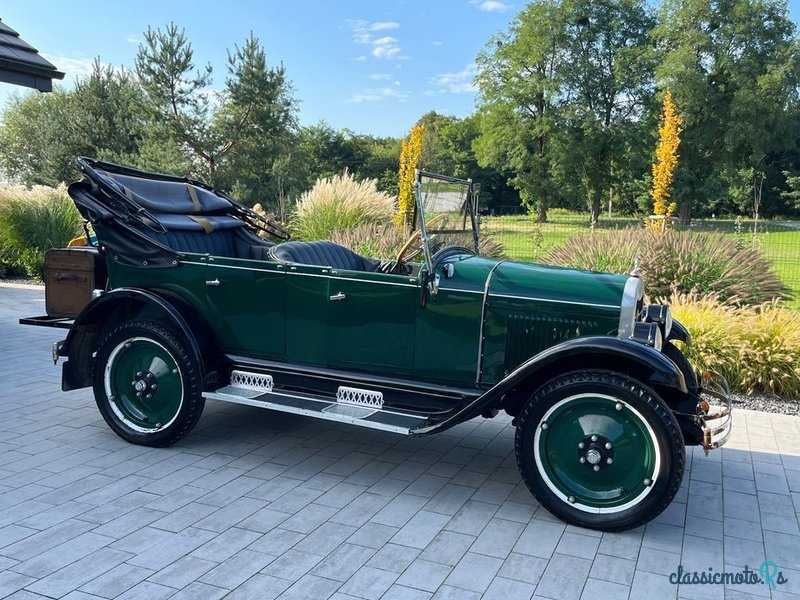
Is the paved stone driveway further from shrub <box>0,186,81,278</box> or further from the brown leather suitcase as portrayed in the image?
shrub <box>0,186,81,278</box>

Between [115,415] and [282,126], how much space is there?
2271 cm

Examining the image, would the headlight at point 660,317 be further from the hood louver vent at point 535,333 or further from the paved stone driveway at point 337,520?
the paved stone driveway at point 337,520

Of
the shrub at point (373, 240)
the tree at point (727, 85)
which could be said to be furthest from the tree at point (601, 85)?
the shrub at point (373, 240)

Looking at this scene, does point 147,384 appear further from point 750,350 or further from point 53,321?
point 750,350

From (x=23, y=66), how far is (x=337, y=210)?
5.26 meters

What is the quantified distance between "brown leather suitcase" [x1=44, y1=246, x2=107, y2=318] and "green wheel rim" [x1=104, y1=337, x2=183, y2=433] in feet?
2.14

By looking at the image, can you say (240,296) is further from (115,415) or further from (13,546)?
(13,546)

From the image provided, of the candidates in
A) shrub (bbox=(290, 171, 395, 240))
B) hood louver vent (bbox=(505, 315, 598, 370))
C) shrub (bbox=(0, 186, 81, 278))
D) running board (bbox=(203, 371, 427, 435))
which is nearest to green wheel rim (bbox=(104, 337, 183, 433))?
running board (bbox=(203, 371, 427, 435))

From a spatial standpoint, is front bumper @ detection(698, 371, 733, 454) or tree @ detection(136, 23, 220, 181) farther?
tree @ detection(136, 23, 220, 181)

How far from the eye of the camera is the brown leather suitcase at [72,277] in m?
4.66

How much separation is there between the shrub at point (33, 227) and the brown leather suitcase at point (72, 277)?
317 inches

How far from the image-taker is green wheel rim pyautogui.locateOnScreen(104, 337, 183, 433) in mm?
4293

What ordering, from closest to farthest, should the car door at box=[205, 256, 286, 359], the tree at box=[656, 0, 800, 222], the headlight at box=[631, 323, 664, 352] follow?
the headlight at box=[631, 323, 664, 352], the car door at box=[205, 256, 286, 359], the tree at box=[656, 0, 800, 222]

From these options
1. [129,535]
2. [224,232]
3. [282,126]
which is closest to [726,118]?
[282,126]
